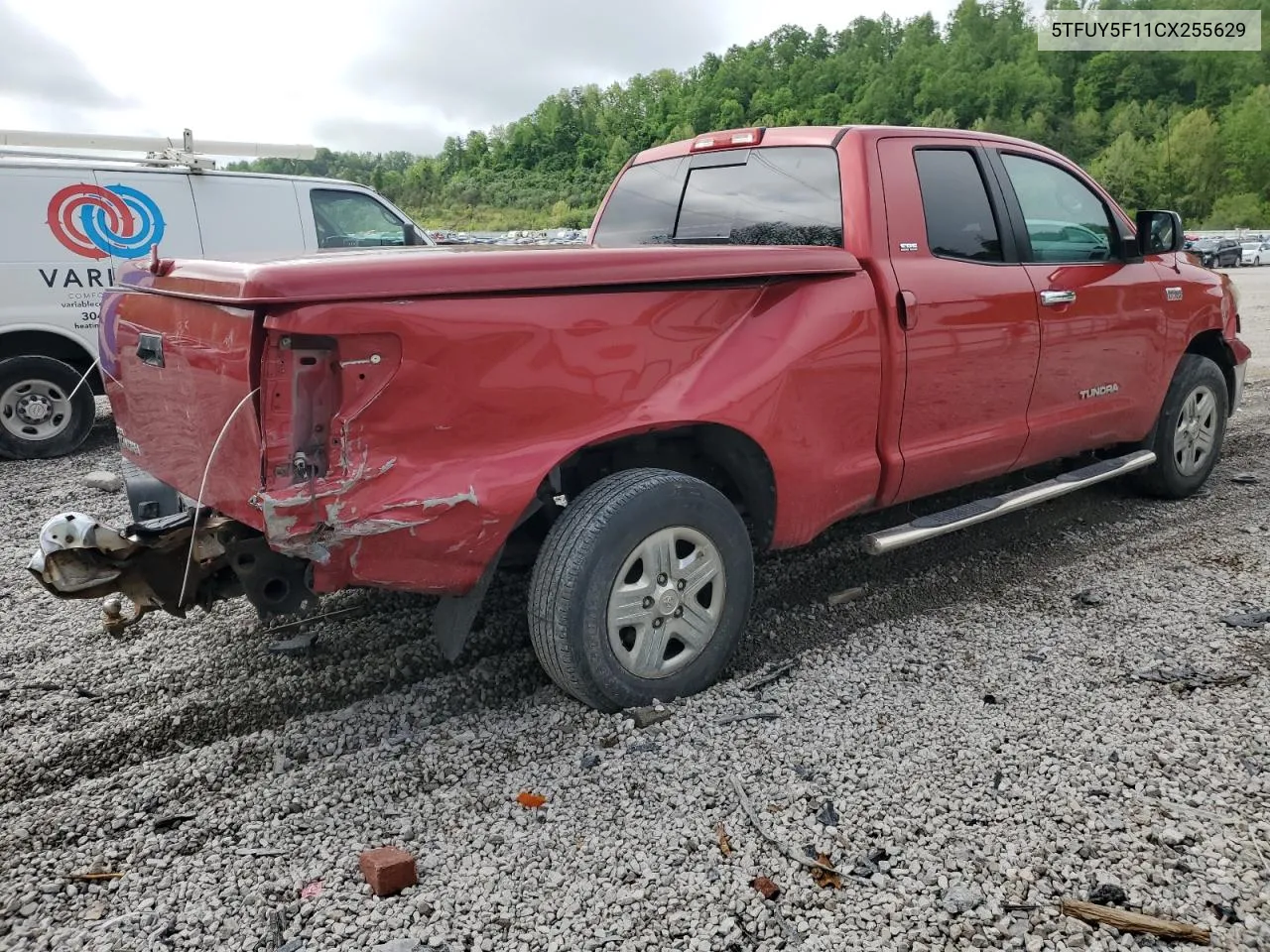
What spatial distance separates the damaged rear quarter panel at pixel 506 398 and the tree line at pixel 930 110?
267 ft

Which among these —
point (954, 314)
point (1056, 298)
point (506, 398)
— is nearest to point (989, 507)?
point (954, 314)

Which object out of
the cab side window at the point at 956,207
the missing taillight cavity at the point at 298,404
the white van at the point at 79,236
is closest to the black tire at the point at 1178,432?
the cab side window at the point at 956,207

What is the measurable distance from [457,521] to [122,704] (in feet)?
5.00

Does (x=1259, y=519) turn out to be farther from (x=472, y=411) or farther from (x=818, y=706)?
(x=472, y=411)

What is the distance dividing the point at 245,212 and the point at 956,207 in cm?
618

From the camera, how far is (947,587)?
13.9 ft

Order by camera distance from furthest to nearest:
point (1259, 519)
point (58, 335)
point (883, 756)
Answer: point (58, 335) < point (1259, 519) < point (883, 756)

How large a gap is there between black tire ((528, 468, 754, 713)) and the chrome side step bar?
0.87 m

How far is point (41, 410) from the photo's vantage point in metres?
7.08

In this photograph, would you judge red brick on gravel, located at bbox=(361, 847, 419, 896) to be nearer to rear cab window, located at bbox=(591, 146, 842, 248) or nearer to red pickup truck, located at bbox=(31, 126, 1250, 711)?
red pickup truck, located at bbox=(31, 126, 1250, 711)

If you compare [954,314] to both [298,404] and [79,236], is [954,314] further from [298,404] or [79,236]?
[79,236]

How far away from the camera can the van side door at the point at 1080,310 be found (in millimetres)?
4270

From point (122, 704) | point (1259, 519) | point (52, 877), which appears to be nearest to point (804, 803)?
point (52, 877)

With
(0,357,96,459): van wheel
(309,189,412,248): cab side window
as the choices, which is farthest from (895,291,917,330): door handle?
(0,357,96,459): van wheel
